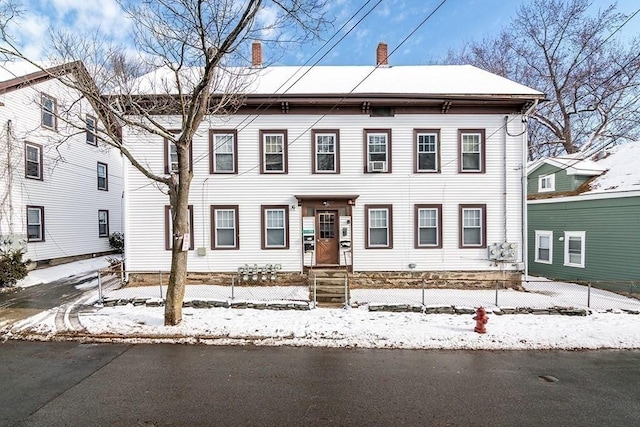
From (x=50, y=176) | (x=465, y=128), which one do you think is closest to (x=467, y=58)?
(x=465, y=128)

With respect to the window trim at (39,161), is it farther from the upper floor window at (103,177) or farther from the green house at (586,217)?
the green house at (586,217)

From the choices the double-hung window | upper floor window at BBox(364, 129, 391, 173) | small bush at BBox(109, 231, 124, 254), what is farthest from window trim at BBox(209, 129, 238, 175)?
small bush at BBox(109, 231, 124, 254)

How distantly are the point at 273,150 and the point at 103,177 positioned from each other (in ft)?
45.0

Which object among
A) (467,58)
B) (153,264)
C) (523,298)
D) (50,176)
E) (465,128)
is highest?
(467,58)

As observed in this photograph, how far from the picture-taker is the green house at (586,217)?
37.1 feet

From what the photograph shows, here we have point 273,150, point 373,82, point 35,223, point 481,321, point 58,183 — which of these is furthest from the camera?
point 58,183

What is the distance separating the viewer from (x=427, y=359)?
562 cm

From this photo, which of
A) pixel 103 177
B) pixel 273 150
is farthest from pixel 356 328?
pixel 103 177

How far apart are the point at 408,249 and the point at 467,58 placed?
2208 centimetres

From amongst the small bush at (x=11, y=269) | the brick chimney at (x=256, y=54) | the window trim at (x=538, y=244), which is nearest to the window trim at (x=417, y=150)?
the window trim at (x=538, y=244)

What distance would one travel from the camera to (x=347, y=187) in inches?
461

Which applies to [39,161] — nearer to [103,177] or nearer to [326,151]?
[103,177]

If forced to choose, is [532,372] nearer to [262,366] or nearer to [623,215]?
[262,366]

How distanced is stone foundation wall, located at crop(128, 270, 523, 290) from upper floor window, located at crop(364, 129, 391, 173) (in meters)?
4.16
